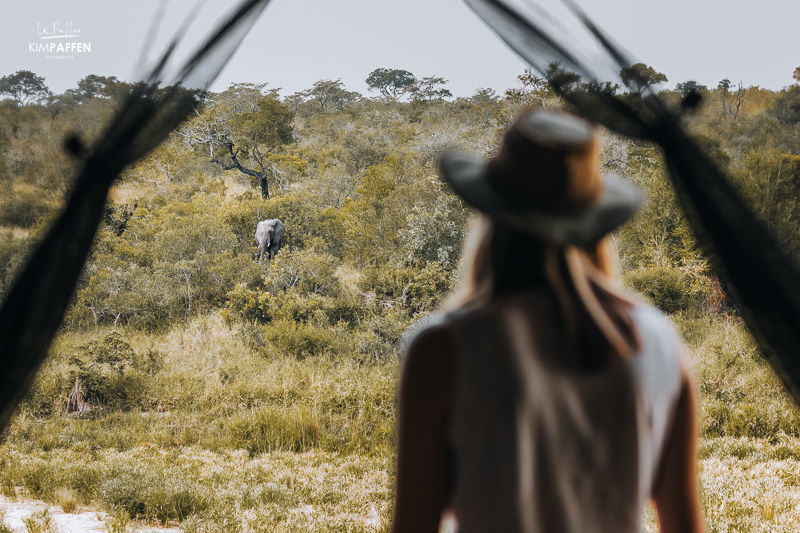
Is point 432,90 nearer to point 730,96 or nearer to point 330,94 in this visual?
point 330,94

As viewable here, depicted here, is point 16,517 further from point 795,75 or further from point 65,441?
point 795,75

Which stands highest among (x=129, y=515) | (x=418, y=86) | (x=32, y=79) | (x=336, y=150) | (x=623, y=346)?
(x=418, y=86)

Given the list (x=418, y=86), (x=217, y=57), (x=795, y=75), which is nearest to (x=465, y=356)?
(x=217, y=57)

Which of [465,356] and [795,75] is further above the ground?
[795,75]

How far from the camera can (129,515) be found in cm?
375

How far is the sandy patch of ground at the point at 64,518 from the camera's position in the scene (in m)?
3.51

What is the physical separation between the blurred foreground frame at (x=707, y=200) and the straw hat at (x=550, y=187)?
0.53 meters

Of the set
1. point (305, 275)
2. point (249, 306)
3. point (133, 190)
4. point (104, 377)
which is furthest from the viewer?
point (133, 190)

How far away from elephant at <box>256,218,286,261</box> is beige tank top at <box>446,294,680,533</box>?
10.5 meters

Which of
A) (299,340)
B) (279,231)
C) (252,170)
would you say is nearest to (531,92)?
(279,231)

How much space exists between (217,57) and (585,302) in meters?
1.04

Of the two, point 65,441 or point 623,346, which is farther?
point 65,441

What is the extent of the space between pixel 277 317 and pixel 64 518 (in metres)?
5.02

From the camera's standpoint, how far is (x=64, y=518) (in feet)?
12.1
